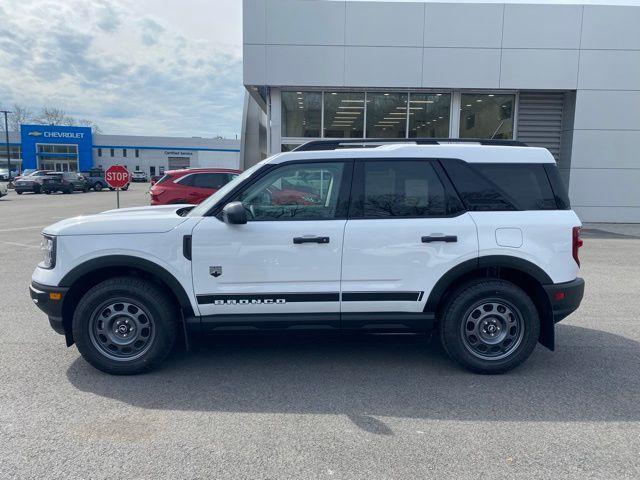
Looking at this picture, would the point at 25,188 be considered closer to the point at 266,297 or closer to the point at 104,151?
the point at 266,297

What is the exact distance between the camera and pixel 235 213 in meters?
3.85

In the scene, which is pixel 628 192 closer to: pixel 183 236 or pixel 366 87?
pixel 366 87

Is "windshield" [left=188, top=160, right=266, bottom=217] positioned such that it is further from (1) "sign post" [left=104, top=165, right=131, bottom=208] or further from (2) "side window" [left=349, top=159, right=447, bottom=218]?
(1) "sign post" [left=104, top=165, right=131, bottom=208]

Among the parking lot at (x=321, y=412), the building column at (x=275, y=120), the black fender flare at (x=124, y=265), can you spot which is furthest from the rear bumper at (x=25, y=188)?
the black fender flare at (x=124, y=265)

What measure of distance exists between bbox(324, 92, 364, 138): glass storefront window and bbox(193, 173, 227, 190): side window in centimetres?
453

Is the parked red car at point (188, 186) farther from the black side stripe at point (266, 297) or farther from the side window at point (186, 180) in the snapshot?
the black side stripe at point (266, 297)

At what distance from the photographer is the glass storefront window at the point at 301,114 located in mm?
16406

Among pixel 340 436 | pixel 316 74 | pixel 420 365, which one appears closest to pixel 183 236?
pixel 340 436

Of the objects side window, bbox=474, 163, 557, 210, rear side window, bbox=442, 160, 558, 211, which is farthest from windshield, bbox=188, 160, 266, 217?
side window, bbox=474, 163, 557, 210

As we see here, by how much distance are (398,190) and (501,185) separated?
0.91 metres

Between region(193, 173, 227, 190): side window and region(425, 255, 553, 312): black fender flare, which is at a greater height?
region(193, 173, 227, 190): side window

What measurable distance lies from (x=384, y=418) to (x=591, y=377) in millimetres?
2055

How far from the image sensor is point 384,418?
346 cm

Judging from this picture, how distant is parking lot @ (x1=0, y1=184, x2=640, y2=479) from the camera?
9.56 feet
